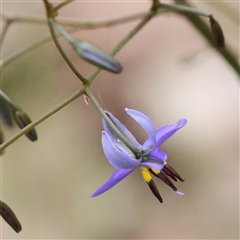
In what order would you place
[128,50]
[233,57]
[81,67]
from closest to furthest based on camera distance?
[233,57], [81,67], [128,50]

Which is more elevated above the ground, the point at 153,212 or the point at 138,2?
the point at 138,2

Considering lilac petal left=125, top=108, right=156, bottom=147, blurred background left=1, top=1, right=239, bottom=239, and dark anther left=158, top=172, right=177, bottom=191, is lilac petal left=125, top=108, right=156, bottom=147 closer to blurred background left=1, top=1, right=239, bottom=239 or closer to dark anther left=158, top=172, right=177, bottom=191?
dark anther left=158, top=172, right=177, bottom=191

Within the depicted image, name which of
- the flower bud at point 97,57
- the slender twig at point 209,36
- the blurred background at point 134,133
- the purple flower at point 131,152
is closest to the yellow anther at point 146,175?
the purple flower at point 131,152

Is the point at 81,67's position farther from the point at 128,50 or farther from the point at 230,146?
the point at 230,146

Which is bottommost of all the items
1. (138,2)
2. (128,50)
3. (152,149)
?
(152,149)

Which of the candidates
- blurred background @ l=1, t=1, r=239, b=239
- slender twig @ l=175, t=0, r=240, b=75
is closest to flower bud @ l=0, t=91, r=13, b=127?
slender twig @ l=175, t=0, r=240, b=75

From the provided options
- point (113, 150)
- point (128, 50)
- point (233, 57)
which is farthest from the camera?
point (128, 50)

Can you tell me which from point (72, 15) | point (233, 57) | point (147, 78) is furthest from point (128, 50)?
point (233, 57)

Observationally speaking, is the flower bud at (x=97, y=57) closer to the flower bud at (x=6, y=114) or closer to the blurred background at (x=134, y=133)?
the flower bud at (x=6, y=114)
